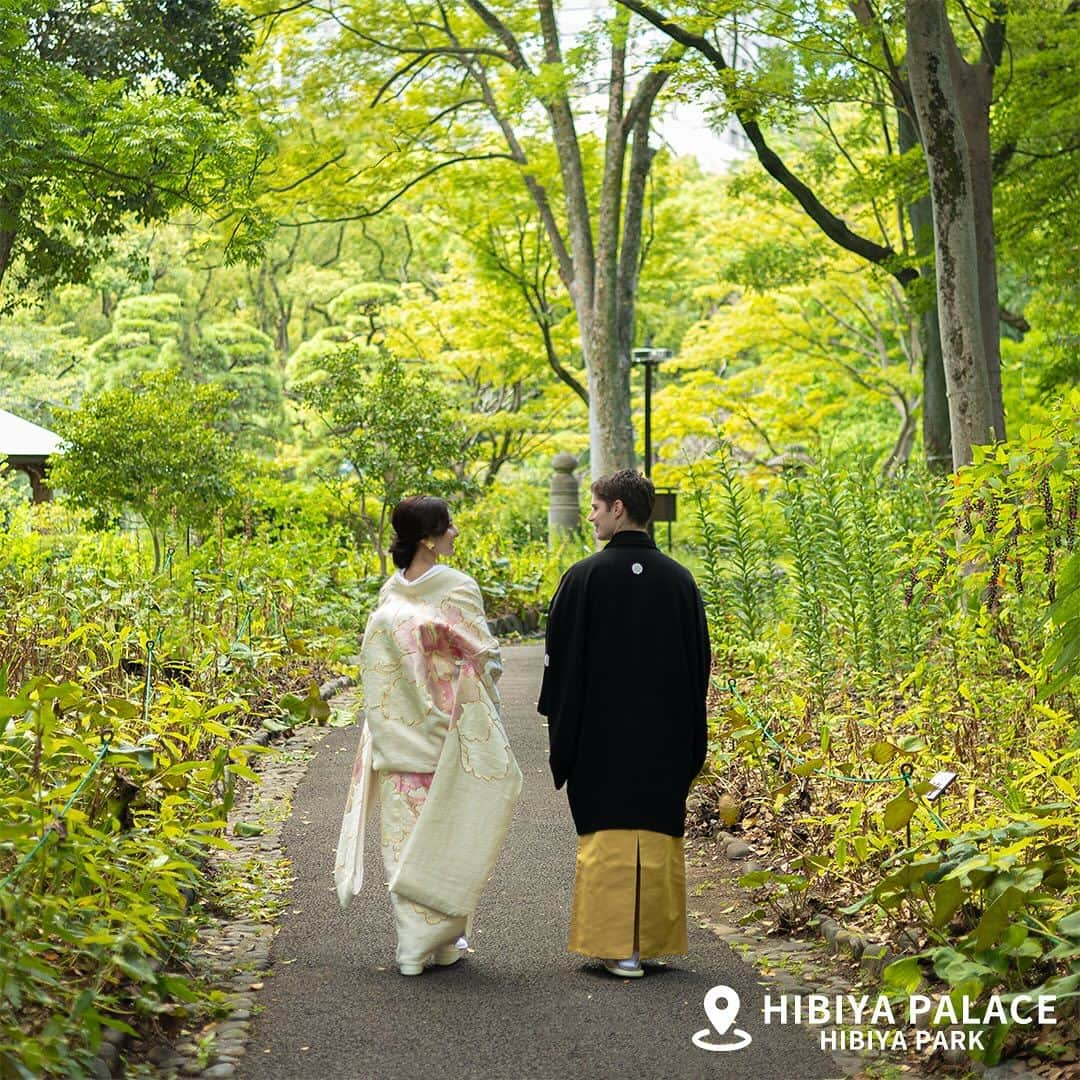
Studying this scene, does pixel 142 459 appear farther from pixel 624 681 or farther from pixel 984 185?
pixel 624 681

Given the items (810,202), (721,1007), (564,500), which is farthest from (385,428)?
(721,1007)

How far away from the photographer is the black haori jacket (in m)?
5.18

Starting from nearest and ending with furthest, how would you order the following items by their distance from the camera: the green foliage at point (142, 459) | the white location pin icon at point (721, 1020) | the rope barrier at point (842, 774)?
the white location pin icon at point (721, 1020) → the rope barrier at point (842, 774) → the green foliage at point (142, 459)

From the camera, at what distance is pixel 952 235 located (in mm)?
9555

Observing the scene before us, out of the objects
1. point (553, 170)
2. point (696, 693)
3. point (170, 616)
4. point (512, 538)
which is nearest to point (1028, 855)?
point (696, 693)

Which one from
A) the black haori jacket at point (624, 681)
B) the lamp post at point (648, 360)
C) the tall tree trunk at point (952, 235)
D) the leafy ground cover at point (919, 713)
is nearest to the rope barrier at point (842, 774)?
the leafy ground cover at point (919, 713)

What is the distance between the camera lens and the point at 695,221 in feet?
78.8

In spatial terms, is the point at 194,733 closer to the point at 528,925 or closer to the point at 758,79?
the point at 528,925

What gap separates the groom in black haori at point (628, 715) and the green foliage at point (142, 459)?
11832 millimetres

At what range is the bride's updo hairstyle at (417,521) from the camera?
17.4ft

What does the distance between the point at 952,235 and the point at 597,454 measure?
872 centimetres

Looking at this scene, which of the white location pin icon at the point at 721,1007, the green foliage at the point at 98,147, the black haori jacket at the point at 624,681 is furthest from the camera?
the green foliage at the point at 98,147

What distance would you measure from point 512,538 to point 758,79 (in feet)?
36.6

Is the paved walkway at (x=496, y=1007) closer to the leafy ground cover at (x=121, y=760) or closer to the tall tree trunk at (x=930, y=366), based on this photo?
the leafy ground cover at (x=121, y=760)
